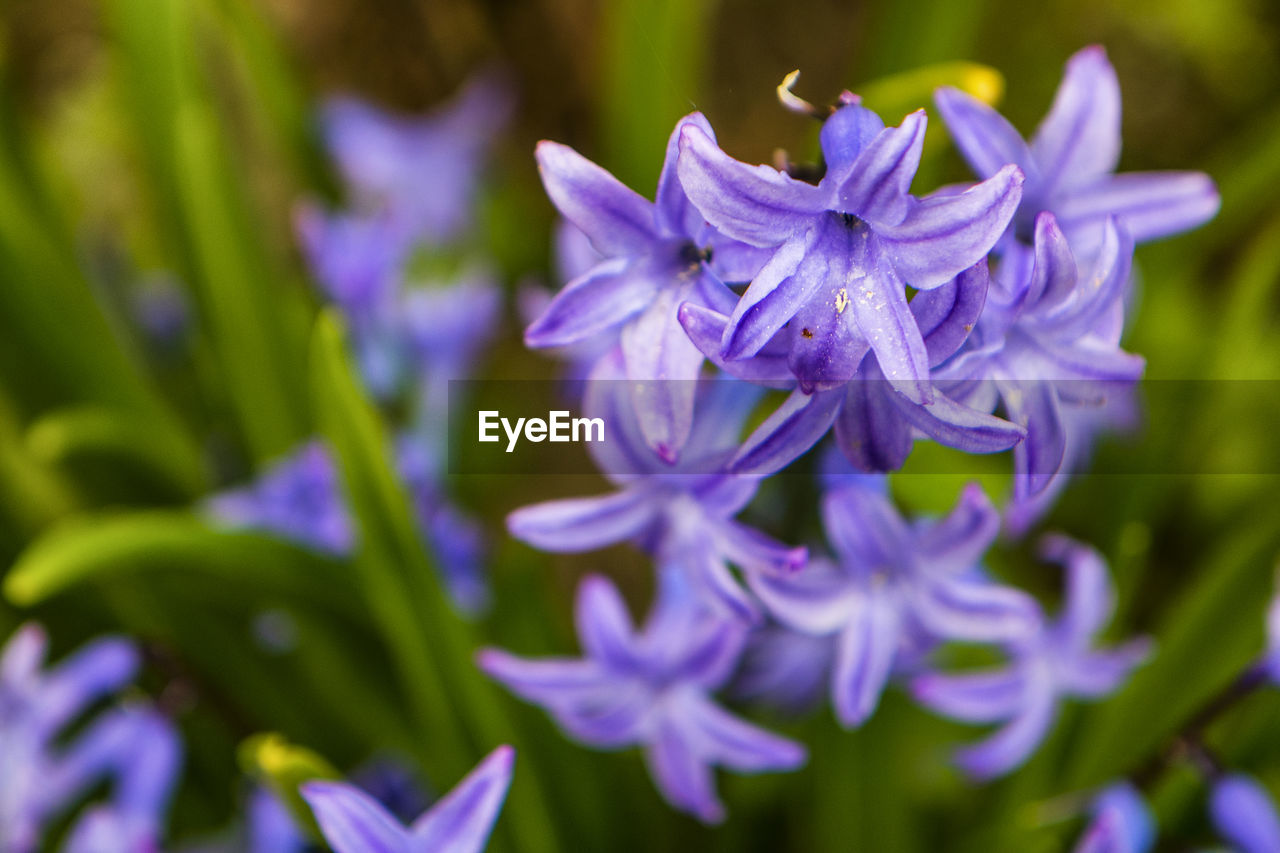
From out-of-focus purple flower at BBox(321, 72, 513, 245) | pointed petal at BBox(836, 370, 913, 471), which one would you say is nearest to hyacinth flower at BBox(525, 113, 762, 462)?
pointed petal at BBox(836, 370, 913, 471)

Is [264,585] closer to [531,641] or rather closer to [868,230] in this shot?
[531,641]

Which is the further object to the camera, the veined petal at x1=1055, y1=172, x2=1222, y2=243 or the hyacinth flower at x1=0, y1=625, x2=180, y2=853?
the hyacinth flower at x1=0, y1=625, x2=180, y2=853

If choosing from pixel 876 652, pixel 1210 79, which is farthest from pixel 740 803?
pixel 1210 79

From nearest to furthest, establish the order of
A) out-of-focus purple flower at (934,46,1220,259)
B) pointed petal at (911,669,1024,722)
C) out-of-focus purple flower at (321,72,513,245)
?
out-of-focus purple flower at (934,46,1220,259)
pointed petal at (911,669,1024,722)
out-of-focus purple flower at (321,72,513,245)

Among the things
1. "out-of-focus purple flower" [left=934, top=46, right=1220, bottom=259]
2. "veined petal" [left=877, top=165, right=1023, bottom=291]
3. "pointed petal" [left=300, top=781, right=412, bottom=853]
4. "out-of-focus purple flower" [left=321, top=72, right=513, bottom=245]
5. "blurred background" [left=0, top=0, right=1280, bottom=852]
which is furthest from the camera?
"out-of-focus purple flower" [left=321, top=72, right=513, bottom=245]

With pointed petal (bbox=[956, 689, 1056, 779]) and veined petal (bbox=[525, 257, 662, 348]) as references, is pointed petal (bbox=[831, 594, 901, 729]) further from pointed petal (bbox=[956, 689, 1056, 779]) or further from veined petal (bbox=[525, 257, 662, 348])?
veined petal (bbox=[525, 257, 662, 348])

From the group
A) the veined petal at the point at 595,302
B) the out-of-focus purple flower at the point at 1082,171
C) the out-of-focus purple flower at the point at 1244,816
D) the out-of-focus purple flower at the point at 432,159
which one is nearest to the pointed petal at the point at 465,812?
the veined petal at the point at 595,302

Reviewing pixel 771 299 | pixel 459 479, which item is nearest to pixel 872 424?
pixel 771 299

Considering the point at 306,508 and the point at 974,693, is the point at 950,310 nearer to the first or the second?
the point at 974,693
